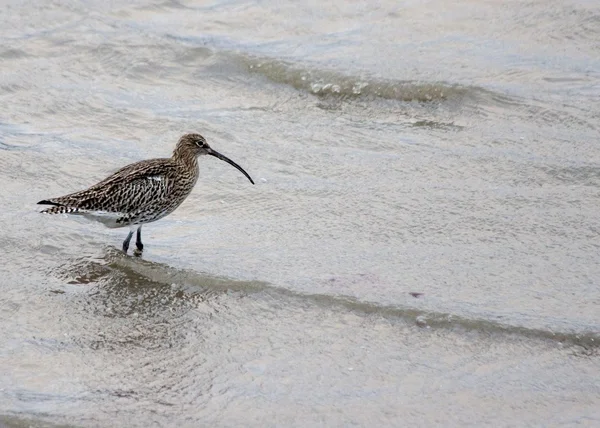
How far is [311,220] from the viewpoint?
8.86m

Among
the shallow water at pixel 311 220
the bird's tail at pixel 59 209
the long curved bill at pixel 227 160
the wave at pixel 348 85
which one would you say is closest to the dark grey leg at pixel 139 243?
the shallow water at pixel 311 220

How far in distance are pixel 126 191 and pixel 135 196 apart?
0.28 ft

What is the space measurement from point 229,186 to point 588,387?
4011 millimetres

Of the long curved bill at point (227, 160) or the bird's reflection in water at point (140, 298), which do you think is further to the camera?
the long curved bill at point (227, 160)

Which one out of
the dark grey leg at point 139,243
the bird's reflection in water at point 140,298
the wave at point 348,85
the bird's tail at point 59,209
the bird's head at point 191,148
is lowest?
the bird's reflection in water at point 140,298

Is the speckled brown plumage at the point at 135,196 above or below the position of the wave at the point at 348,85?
below

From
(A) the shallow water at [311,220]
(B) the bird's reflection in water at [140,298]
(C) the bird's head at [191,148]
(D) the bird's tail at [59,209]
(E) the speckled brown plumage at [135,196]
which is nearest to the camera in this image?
(A) the shallow water at [311,220]

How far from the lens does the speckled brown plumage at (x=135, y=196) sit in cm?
845

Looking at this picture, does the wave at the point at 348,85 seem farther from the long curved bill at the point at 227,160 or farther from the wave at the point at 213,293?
the wave at the point at 213,293

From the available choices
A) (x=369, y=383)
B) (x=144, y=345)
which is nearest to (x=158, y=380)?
(x=144, y=345)

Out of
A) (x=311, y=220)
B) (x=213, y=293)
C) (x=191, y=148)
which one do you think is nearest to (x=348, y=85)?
(x=191, y=148)

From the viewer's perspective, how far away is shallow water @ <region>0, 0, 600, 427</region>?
21.6ft

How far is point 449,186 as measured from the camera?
31.0ft

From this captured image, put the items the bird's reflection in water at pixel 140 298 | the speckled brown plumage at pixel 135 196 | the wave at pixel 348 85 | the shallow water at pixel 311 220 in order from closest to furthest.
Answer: the shallow water at pixel 311 220
the bird's reflection in water at pixel 140 298
the speckled brown plumage at pixel 135 196
the wave at pixel 348 85
